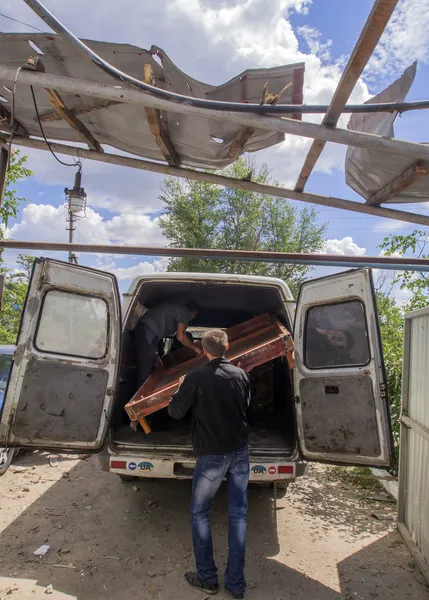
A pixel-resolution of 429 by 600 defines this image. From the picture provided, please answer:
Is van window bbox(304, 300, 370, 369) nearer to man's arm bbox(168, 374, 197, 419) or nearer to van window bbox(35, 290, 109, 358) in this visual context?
man's arm bbox(168, 374, 197, 419)

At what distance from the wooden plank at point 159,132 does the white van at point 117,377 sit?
1235 millimetres

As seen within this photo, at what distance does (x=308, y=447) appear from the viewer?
11.7ft

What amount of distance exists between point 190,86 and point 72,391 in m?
2.63

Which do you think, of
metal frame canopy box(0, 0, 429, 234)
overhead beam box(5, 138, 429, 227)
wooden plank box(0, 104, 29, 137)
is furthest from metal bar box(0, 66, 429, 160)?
overhead beam box(5, 138, 429, 227)

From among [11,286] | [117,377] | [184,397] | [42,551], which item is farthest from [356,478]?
[11,286]

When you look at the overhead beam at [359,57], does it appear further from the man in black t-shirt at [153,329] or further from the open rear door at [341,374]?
the man in black t-shirt at [153,329]

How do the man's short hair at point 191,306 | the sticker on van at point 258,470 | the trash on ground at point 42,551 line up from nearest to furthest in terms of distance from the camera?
the trash on ground at point 42,551 < the sticker on van at point 258,470 < the man's short hair at point 191,306

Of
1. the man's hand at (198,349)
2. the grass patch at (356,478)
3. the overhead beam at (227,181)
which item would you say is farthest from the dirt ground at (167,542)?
the overhead beam at (227,181)

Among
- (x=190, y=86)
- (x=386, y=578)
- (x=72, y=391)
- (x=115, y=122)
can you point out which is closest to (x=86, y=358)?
(x=72, y=391)

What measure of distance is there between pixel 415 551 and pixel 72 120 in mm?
4444

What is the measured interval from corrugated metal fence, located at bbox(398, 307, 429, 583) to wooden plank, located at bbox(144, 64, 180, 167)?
8.42 ft

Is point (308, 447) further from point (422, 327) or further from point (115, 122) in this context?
point (115, 122)

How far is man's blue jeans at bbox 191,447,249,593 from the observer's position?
2.95m

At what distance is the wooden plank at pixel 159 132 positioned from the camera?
2713mm
